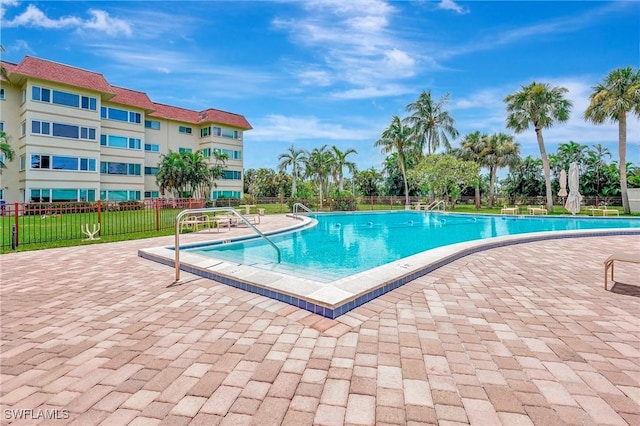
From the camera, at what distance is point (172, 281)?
496cm

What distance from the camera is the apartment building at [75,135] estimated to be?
2170cm

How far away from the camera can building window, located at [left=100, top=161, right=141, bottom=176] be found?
26188 mm

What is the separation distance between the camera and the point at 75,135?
23.5 metres

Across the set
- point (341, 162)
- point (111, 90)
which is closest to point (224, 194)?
point (341, 162)

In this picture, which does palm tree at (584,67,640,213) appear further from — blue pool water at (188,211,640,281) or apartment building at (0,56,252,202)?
apartment building at (0,56,252,202)

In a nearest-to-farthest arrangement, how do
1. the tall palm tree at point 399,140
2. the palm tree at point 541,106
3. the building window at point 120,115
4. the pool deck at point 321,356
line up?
the pool deck at point 321,356 < the palm tree at point 541,106 < the building window at point 120,115 < the tall palm tree at point 399,140

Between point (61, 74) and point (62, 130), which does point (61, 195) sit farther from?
point (61, 74)

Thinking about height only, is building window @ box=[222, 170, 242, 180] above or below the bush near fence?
above

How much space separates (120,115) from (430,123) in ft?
96.3

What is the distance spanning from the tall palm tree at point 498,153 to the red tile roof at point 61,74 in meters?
35.8

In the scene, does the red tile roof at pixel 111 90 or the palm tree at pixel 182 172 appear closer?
the red tile roof at pixel 111 90

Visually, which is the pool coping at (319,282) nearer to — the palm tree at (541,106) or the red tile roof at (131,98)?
the palm tree at (541,106)

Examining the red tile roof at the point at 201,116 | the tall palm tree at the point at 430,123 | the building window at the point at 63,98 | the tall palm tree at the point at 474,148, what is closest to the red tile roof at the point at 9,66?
the building window at the point at 63,98

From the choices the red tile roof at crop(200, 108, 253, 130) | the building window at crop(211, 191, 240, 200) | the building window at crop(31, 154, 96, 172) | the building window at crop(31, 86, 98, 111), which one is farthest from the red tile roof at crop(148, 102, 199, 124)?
the building window at crop(31, 154, 96, 172)
